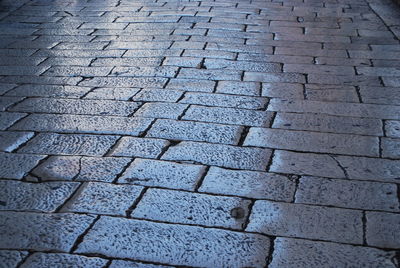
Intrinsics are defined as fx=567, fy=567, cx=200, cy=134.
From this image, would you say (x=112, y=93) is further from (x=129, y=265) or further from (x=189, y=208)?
(x=129, y=265)

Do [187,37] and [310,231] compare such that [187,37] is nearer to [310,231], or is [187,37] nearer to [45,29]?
[45,29]

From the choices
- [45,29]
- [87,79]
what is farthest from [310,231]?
[45,29]

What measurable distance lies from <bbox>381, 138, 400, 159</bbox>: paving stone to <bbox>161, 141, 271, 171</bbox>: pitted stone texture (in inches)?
26.8

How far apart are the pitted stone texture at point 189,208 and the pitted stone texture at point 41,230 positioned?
11.3 inches

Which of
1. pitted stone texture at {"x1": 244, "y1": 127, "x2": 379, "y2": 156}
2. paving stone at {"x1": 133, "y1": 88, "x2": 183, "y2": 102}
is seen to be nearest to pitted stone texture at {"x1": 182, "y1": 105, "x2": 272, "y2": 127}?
pitted stone texture at {"x1": 244, "y1": 127, "x2": 379, "y2": 156}

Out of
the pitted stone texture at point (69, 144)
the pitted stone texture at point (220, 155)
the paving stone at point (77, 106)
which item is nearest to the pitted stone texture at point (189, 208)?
the pitted stone texture at point (220, 155)

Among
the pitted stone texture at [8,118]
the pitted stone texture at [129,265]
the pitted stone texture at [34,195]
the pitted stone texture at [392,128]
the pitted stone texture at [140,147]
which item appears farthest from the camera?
the pitted stone texture at [8,118]

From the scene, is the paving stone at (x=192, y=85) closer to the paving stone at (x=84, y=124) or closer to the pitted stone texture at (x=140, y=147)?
the paving stone at (x=84, y=124)

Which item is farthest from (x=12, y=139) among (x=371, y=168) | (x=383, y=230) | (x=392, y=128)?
(x=392, y=128)

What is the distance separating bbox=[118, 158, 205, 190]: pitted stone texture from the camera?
296 cm

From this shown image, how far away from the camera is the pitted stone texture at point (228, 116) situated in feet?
12.3

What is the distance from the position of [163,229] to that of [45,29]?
4302mm

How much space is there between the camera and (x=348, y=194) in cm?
285

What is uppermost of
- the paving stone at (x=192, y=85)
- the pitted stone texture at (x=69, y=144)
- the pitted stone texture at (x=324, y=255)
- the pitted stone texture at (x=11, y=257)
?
the pitted stone texture at (x=11, y=257)
